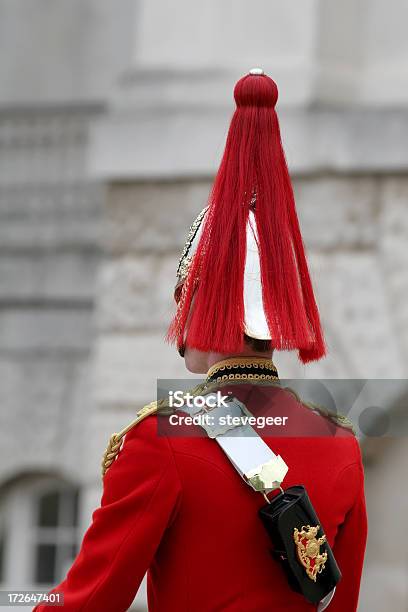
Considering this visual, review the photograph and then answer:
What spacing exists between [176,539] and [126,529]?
10cm

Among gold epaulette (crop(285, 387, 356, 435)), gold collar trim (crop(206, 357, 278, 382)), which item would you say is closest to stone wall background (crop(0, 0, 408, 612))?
gold epaulette (crop(285, 387, 356, 435))

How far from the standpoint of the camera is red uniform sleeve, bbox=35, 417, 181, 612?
2.62 m

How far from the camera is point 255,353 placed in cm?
279

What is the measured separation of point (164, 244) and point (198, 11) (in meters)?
1.00

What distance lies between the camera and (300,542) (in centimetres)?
264

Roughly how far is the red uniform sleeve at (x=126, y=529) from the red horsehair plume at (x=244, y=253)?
228 mm

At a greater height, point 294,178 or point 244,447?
point 294,178

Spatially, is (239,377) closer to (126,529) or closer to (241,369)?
(241,369)

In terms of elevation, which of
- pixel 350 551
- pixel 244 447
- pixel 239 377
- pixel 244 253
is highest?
pixel 244 253

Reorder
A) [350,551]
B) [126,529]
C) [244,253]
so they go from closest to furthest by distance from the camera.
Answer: [126,529]
[244,253]
[350,551]

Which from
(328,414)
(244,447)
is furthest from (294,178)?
(244,447)

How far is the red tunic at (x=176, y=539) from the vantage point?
262cm

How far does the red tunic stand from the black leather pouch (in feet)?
0.13

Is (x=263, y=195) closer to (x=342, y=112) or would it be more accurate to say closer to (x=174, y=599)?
(x=174, y=599)
